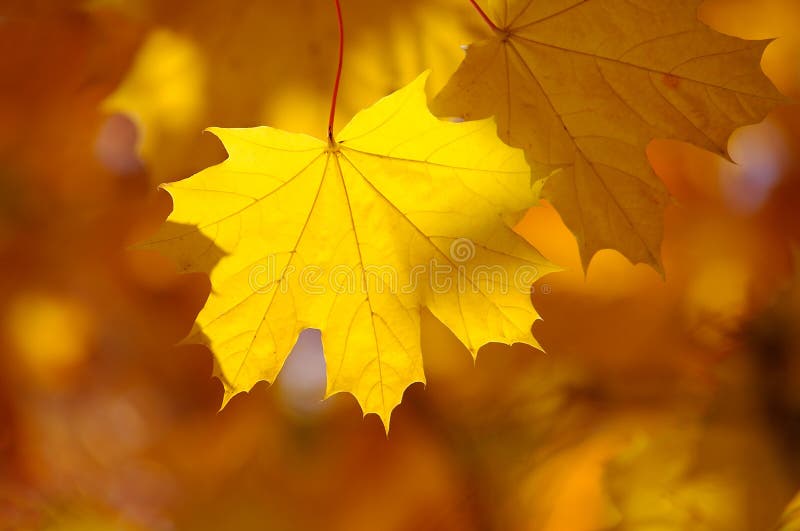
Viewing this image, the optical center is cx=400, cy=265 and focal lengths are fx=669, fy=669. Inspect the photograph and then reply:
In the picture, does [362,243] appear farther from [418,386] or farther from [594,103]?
[418,386]

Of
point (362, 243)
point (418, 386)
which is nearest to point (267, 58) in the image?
point (362, 243)

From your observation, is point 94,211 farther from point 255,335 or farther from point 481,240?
point 481,240

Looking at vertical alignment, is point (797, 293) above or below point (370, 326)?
above

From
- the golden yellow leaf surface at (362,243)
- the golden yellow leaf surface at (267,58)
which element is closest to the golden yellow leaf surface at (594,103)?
the golden yellow leaf surface at (362,243)

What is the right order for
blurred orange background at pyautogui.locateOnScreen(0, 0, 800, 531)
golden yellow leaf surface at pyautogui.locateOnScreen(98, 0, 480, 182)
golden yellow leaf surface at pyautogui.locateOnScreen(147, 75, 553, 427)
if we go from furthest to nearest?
blurred orange background at pyautogui.locateOnScreen(0, 0, 800, 531), golden yellow leaf surface at pyautogui.locateOnScreen(98, 0, 480, 182), golden yellow leaf surface at pyautogui.locateOnScreen(147, 75, 553, 427)

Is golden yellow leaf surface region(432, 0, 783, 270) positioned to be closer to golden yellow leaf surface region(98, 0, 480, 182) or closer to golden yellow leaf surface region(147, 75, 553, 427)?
golden yellow leaf surface region(147, 75, 553, 427)

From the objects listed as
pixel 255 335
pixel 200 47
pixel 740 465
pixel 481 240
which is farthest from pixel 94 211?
pixel 740 465

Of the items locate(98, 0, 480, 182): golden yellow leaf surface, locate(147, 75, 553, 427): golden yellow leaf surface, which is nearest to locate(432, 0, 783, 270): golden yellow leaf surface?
locate(147, 75, 553, 427): golden yellow leaf surface
